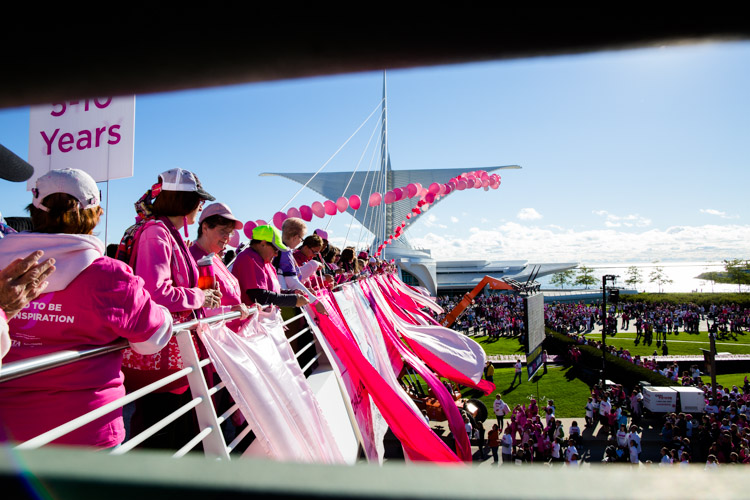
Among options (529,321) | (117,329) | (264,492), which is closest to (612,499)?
(264,492)

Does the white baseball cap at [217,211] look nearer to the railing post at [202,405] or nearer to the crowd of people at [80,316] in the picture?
the crowd of people at [80,316]

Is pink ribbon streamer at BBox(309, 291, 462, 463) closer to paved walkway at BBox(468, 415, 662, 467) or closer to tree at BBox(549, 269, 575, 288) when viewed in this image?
paved walkway at BBox(468, 415, 662, 467)

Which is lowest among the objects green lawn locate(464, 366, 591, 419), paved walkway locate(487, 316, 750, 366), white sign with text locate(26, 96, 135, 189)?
green lawn locate(464, 366, 591, 419)

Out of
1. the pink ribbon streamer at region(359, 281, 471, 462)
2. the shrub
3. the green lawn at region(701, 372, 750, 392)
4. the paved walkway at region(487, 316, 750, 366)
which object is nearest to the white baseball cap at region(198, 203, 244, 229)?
the pink ribbon streamer at region(359, 281, 471, 462)

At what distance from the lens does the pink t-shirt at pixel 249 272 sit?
3934 millimetres

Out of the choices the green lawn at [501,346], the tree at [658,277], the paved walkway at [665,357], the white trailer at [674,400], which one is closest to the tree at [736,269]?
the tree at [658,277]

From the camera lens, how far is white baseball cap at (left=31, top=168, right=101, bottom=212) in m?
1.96

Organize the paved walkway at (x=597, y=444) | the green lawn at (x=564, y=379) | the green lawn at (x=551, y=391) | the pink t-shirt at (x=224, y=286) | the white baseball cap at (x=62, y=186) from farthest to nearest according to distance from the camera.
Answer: the green lawn at (x=564, y=379) < the green lawn at (x=551, y=391) < the paved walkway at (x=597, y=444) < the pink t-shirt at (x=224, y=286) < the white baseball cap at (x=62, y=186)

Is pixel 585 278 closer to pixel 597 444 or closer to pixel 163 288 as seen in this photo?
pixel 597 444

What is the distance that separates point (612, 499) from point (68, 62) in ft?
2.65

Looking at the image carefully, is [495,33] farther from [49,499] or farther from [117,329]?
[117,329]

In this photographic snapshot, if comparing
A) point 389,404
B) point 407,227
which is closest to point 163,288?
point 389,404

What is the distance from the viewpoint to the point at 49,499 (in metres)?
0.42

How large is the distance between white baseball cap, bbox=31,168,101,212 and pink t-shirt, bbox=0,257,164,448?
0.31 metres
